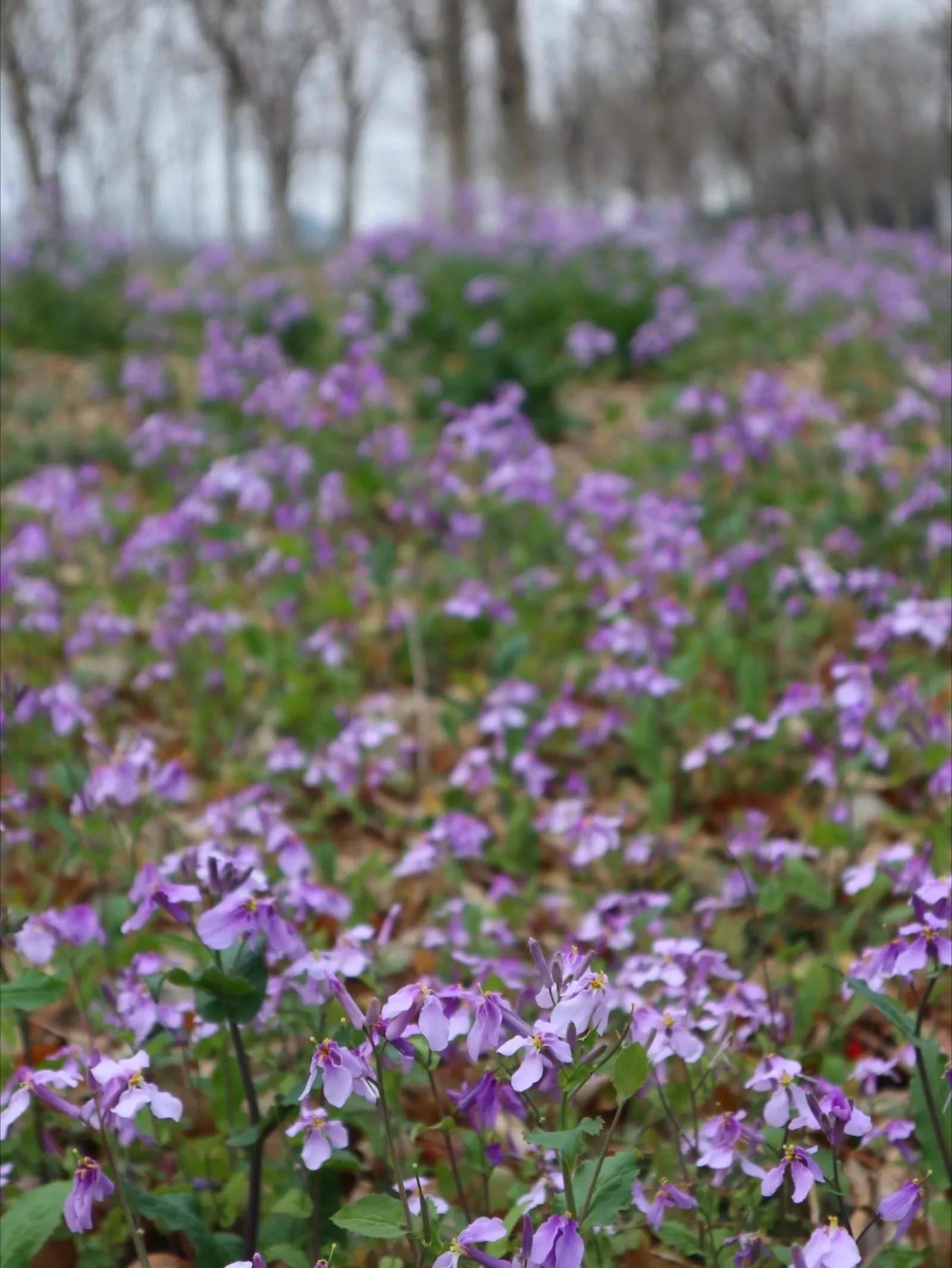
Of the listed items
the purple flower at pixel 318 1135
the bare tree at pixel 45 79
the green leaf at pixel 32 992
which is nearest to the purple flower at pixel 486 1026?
the purple flower at pixel 318 1135

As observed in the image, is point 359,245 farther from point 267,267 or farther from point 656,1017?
point 656,1017

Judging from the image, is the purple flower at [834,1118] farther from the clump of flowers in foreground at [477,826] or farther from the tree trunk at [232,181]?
the tree trunk at [232,181]

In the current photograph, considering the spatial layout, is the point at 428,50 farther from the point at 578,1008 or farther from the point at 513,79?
the point at 578,1008

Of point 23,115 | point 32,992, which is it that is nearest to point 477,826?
point 32,992

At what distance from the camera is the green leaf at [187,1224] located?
1.56 meters

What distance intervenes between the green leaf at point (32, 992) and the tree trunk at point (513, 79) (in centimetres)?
1253

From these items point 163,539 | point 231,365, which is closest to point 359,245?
point 231,365

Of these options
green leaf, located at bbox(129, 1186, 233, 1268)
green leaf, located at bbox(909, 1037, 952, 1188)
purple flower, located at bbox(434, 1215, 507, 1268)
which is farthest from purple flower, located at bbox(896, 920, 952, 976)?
green leaf, located at bbox(129, 1186, 233, 1268)

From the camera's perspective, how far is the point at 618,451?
609 cm

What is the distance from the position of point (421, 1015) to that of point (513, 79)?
13.8 meters

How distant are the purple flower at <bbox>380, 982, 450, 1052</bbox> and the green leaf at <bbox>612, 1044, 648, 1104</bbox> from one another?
0.61ft

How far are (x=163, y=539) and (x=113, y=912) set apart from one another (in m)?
2.00

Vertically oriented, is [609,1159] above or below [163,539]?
above

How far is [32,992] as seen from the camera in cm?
170
